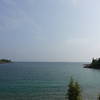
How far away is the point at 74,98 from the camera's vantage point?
28.8 meters

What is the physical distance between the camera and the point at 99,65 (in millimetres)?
176375

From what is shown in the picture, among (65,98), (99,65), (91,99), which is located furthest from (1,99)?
(99,65)

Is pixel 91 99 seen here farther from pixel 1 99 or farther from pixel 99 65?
pixel 99 65

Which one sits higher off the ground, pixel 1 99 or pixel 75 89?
pixel 75 89

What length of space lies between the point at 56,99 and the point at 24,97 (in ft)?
26.7

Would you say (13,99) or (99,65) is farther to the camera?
(99,65)

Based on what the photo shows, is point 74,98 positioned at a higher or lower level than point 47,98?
higher

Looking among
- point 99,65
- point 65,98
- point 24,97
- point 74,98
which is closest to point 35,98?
point 24,97

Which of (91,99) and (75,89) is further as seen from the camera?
(91,99)

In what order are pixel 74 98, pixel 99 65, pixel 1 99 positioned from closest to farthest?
pixel 74 98 → pixel 1 99 → pixel 99 65

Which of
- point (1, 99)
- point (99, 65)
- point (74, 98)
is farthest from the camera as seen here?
point (99, 65)

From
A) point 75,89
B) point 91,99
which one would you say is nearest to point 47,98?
point 91,99

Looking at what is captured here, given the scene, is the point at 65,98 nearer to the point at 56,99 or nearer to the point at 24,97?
the point at 56,99

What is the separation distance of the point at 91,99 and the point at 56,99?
27.1 ft
